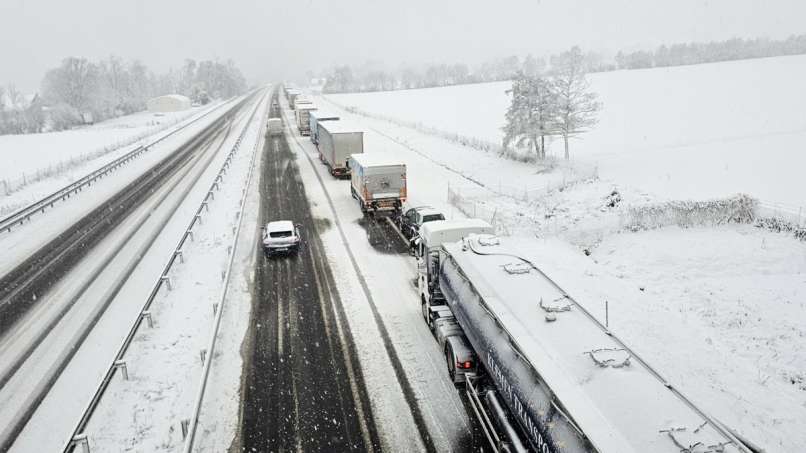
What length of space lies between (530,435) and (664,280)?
12.9m

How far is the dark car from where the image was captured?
23156mm

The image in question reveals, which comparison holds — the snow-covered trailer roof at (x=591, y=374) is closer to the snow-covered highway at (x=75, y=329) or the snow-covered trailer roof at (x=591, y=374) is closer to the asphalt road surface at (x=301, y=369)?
the asphalt road surface at (x=301, y=369)

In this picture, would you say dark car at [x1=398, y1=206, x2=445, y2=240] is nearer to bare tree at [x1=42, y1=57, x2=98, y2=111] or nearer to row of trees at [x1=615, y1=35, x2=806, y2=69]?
bare tree at [x1=42, y1=57, x2=98, y2=111]

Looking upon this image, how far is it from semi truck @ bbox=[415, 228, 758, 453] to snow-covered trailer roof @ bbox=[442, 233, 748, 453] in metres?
0.01

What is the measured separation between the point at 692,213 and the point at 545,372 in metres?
18.4

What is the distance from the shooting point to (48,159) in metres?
59.4

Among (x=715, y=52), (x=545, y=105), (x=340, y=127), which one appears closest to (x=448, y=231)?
(x=340, y=127)

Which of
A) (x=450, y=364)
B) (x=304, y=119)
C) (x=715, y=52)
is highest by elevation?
(x=715, y=52)

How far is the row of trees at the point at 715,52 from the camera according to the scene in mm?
166625

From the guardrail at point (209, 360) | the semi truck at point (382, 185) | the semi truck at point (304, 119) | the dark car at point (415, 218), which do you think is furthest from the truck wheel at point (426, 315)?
the semi truck at point (304, 119)

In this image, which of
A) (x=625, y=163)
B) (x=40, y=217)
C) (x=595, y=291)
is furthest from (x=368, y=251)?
(x=625, y=163)

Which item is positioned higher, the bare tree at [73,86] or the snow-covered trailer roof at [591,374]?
the bare tree at [73,86]

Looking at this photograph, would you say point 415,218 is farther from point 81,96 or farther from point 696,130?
point 81,96

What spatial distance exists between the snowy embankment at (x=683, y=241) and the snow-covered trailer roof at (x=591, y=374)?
16.1 ft
